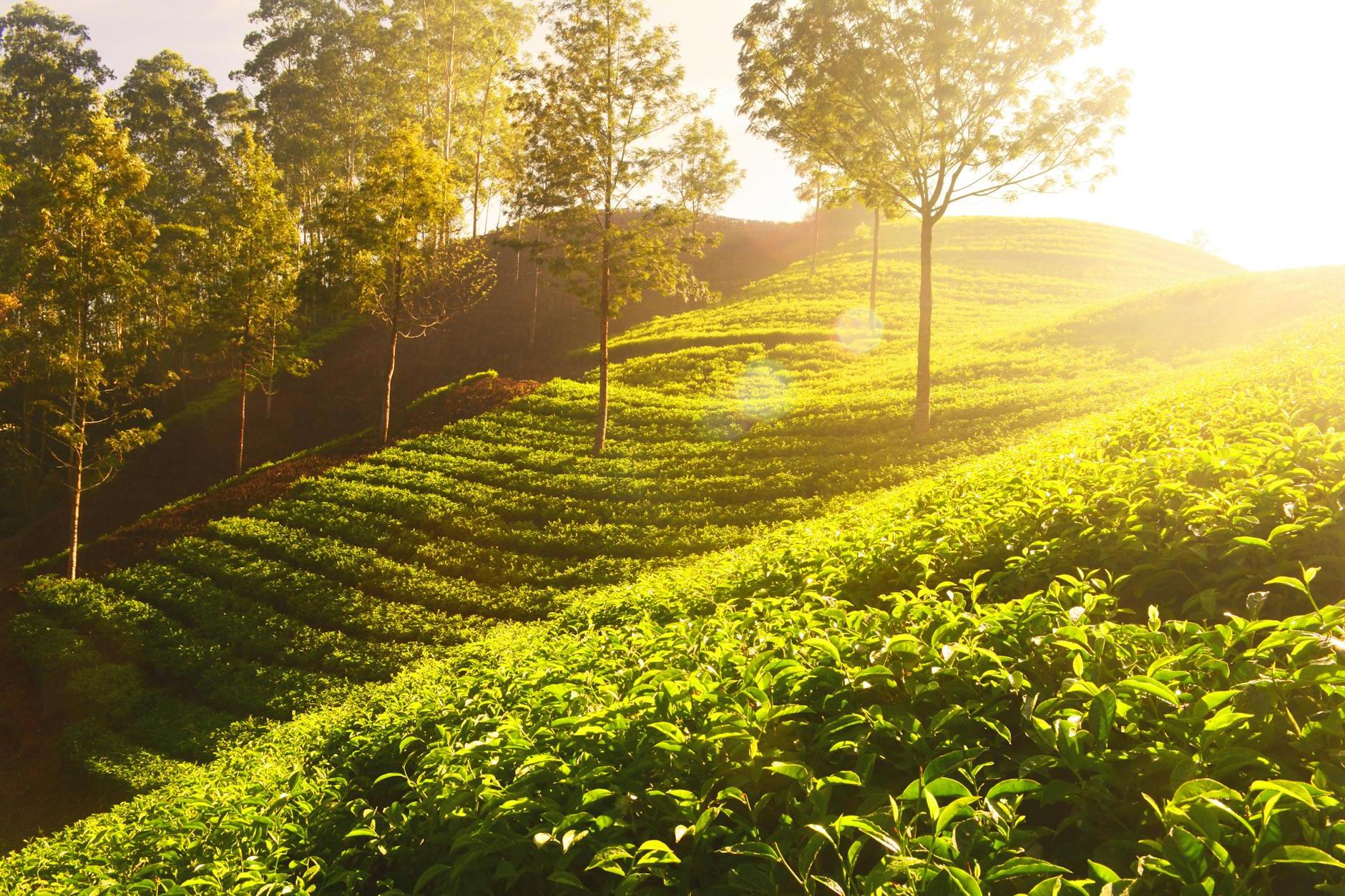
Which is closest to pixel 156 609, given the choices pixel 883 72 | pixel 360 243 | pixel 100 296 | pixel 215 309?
pixel 100 296

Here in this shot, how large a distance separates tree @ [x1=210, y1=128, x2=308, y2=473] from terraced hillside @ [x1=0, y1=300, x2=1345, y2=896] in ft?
92.0

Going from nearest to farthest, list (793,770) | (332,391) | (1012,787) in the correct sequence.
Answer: (1012,787) < (793,770) < (332,391)

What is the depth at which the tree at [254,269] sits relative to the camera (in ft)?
95.1

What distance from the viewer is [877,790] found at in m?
2.76

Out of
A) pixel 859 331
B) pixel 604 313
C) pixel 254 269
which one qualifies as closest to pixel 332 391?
pixel 254 269

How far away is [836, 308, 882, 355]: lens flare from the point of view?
36906 millimetres

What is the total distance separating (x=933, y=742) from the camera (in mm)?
3107

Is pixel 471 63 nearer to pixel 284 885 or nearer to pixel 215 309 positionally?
pixel 215 309

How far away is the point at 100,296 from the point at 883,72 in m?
23.7

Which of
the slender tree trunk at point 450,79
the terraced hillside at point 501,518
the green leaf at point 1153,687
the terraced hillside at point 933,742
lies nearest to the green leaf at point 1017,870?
the terraced hillside at point 933,742

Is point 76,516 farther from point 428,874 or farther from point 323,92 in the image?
point 323,92

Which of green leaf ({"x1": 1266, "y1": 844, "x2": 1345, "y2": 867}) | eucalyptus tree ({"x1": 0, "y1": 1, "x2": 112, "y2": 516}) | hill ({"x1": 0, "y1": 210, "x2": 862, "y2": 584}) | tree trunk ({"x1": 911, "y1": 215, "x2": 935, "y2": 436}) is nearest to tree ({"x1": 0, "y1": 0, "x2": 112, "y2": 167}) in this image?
eucalyptus tree ({"x1": 0, "y1": 1, "x2": 112, "y2": 516})

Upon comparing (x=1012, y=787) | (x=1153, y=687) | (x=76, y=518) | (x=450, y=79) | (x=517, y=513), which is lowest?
(x=76, y=518)

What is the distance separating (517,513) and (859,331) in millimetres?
26912
